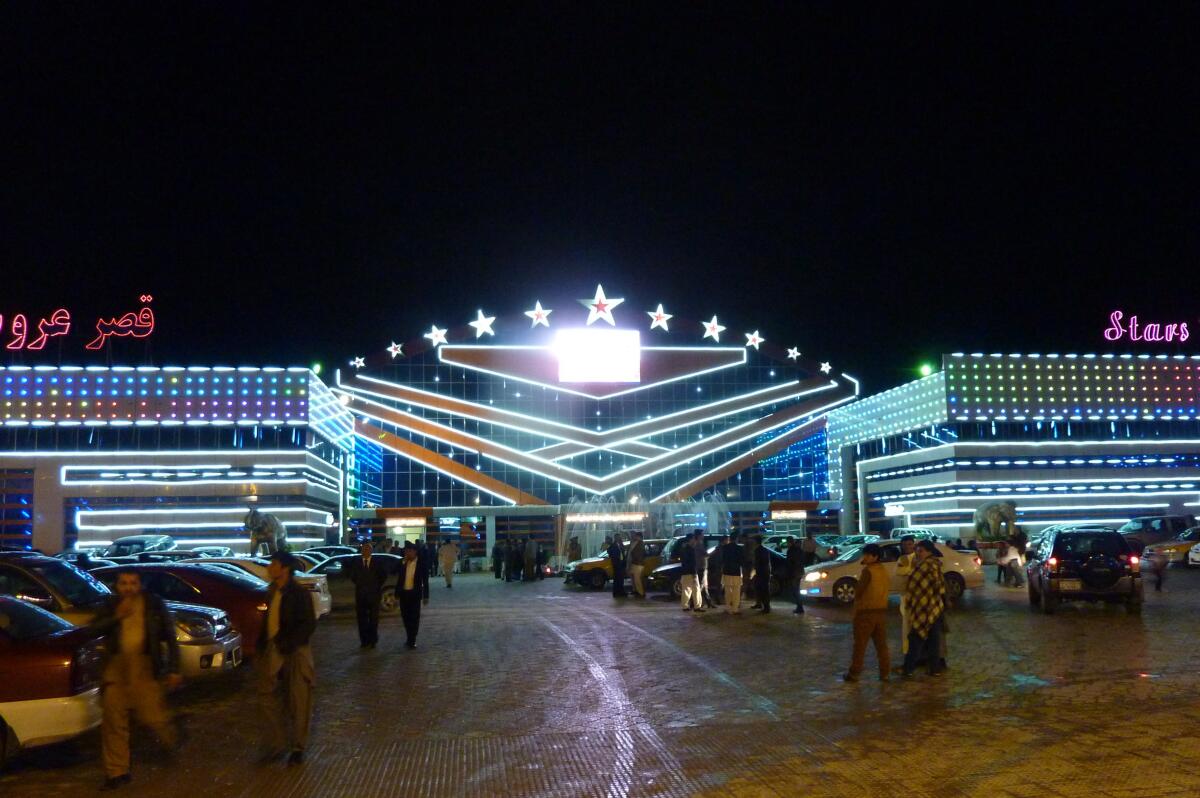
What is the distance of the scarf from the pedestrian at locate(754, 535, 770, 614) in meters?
7.84

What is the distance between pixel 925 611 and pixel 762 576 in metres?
8.35

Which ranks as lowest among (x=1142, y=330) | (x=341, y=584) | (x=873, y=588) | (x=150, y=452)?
(x=341, y=584)

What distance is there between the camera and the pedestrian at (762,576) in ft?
63.4

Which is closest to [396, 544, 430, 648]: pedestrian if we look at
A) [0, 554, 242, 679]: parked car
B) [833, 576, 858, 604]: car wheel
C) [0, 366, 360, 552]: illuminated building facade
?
[0, 554, 242, 679]: parked car

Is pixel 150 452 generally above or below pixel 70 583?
above

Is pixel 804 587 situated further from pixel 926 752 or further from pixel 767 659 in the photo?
pixel 926 752

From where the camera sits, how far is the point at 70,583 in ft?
37.9

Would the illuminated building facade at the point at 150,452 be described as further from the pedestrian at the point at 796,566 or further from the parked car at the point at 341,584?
the pedestrian at the point at 796,566

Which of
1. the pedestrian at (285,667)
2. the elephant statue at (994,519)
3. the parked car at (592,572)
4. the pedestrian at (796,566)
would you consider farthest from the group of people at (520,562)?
the pedestrian at (285,667)

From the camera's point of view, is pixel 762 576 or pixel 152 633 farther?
pixel 762 576

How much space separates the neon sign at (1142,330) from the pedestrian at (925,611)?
158 ft

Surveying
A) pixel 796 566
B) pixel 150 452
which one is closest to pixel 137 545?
pixel 150 452

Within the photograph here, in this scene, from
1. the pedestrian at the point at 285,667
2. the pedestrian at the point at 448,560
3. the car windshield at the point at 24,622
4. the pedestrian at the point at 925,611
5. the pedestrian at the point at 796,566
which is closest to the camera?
the car windshield at the point at 24,622

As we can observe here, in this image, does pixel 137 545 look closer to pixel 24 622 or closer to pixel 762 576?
pixel 762 576
